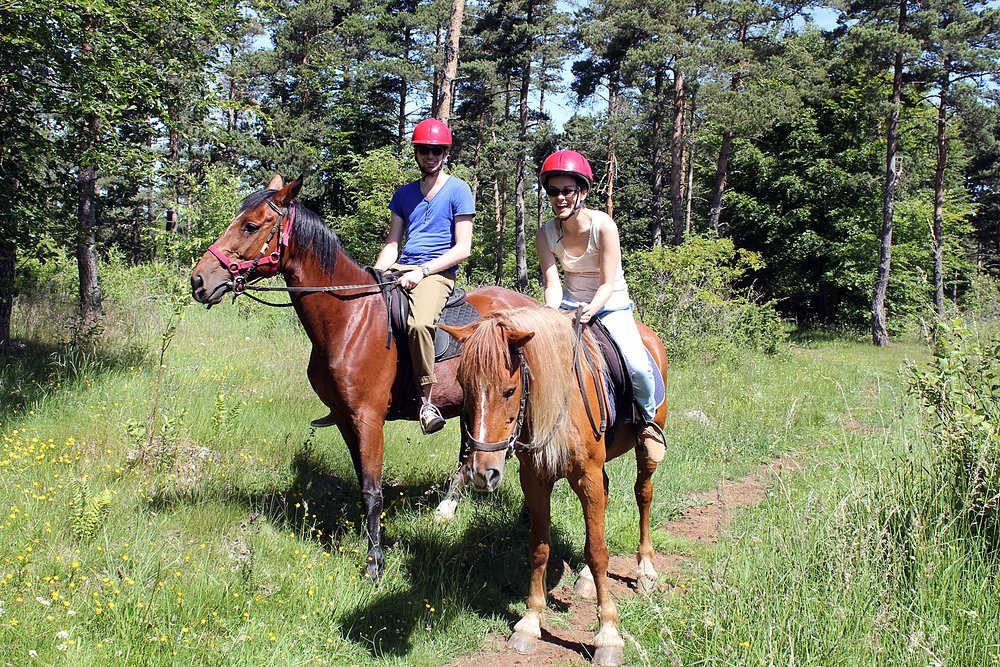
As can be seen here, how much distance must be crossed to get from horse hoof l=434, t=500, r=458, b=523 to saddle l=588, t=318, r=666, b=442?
1806 mm

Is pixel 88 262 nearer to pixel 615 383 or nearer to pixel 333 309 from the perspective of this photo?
pixel 333 309

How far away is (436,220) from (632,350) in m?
1.99

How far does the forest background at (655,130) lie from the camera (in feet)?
48.4

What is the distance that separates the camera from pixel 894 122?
913 inches

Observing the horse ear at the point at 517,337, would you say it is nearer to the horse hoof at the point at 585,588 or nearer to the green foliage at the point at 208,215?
the horse hoof at the point at 585,588

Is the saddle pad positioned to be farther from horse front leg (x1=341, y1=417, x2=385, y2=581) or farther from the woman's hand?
horse front leg (x1=341, y1=417, x2=385, y2=581)

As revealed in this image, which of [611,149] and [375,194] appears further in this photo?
[611,149]

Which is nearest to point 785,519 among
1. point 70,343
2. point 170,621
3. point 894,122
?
point 170,621

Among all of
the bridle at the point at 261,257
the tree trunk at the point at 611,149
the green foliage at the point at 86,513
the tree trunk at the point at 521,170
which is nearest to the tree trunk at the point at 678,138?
the tree trunk at the point at 611,149

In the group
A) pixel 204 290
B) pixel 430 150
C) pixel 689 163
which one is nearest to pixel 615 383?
pixel 430 150

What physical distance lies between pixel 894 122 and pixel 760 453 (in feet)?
68.6

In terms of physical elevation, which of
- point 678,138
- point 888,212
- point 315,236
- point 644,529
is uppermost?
point 678,138

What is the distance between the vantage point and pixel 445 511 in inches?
220

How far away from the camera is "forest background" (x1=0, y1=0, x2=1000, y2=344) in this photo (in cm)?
1476
